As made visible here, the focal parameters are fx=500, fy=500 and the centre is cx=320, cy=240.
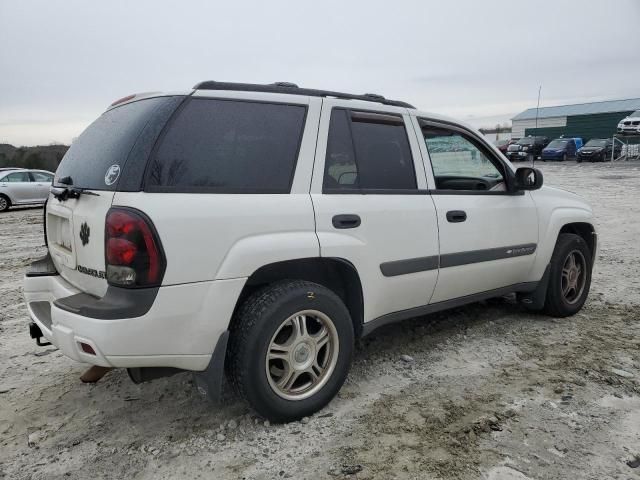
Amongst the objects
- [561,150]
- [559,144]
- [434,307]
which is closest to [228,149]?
[434,307]

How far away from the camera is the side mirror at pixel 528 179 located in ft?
13.0

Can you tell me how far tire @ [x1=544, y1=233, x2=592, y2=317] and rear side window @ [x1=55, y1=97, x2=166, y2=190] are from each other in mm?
3594

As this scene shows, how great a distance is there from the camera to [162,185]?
240 cm

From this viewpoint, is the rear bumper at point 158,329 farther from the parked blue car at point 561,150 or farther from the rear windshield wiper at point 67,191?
the parked blue car at point 561,150

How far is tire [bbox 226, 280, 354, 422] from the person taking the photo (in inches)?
103

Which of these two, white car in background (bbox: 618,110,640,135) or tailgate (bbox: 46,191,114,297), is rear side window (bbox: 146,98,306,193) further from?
white car in background (bbox: 618,110,640,135)

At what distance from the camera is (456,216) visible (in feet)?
11.6

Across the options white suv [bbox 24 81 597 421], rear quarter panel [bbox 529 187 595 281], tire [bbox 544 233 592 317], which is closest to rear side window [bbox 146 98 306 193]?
white suv [bbox 24 81 597 421]

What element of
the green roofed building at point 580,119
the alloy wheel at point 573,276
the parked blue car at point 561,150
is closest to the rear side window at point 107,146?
the alloy wheel at point 573,276

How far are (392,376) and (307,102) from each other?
1.90 metres

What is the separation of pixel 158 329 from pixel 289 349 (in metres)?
0.75

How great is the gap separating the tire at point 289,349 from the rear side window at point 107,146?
0.98 meters

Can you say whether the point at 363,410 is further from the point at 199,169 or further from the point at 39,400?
the point at 39,400

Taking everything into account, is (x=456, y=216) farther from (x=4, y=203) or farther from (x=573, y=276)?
(x=4, y=203)
